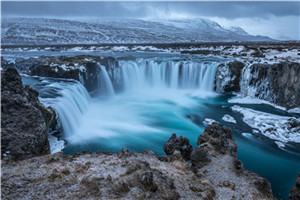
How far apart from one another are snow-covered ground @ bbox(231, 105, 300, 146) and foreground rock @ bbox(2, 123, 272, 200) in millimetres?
7571

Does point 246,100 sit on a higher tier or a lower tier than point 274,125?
higher

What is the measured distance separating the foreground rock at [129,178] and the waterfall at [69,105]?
6404 mm

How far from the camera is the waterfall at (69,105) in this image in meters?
13.6

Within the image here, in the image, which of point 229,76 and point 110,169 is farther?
point 229,76

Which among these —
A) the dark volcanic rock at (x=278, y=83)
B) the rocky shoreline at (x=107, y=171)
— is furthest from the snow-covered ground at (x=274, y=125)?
the rocky shoreline at (x=107, y=171)

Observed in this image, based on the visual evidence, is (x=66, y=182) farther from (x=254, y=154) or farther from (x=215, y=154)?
(x=254, y=154)

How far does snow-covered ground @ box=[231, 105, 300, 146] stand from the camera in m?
14.1

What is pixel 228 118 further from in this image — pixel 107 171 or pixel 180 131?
pixel 107 171

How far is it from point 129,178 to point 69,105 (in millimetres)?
10575

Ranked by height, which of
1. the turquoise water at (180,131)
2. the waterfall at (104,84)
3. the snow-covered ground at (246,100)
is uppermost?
the waterfall at (104,84)

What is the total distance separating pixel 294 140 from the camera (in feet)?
44.8

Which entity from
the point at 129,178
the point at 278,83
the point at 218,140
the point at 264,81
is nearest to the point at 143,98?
the point at 264,81

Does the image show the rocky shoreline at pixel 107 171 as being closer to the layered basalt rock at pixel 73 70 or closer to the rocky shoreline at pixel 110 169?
the rocky shoreline at pixel 110 169

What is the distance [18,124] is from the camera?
8570mm
